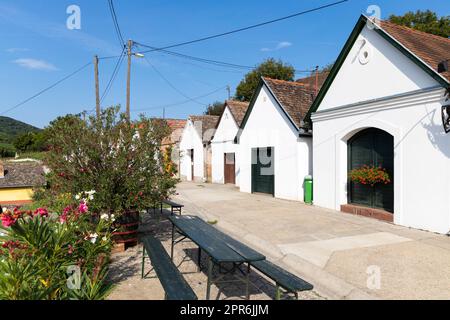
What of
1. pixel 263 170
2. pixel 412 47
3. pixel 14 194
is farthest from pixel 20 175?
pixel 412 47

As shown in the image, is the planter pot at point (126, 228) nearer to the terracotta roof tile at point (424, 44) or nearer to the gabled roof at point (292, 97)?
the terracotta roof tile at point (424, 44)

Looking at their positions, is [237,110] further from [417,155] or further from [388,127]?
[417,155]

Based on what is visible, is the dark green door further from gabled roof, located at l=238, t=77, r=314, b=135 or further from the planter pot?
the planter pot

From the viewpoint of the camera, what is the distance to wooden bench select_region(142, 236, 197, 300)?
10.6ft

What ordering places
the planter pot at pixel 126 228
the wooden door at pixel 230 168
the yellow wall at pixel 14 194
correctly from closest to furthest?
the planter pot at pixel 126 228, the yellow wall at pixel 14 194, the wooden door at pixel 230 168

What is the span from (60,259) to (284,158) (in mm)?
11083

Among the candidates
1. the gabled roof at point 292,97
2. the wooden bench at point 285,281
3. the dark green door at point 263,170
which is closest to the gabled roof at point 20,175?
the dark green door at point 263,170

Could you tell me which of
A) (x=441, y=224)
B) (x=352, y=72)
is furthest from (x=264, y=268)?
(x=352, y=72)

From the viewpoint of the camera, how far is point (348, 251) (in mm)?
6234

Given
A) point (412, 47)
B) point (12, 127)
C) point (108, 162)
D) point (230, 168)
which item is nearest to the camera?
point (108, 162)

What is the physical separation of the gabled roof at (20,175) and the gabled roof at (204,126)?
11.3 metres

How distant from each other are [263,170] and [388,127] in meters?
7.30

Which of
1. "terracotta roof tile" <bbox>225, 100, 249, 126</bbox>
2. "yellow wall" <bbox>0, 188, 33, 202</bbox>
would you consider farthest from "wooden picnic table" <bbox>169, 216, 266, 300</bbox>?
"terracotta roof tile" <bbox>225, 100, 249, 126</bbox>

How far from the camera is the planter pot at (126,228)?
21.0 ft
